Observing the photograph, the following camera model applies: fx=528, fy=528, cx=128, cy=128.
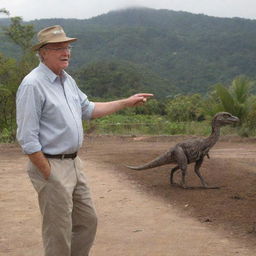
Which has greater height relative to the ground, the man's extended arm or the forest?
the man's extended arm

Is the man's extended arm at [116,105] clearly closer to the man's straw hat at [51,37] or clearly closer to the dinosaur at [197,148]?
the man's straw hat at [51,37]

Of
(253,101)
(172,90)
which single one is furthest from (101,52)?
(253,101)

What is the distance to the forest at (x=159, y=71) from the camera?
1593 centimetres

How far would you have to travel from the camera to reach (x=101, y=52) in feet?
213

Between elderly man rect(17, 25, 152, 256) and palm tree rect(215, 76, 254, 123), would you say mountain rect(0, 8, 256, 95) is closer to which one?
palm tree rect(215, 76, 254, 123)

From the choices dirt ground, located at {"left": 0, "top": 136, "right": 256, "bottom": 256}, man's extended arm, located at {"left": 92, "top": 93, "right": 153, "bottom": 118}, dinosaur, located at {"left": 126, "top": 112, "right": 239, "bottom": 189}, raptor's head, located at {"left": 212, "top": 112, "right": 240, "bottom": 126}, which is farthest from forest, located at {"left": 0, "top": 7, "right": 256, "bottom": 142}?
man's extended arm, located at {"left": 92, "top": 93, "right": 153, "bottom": 118}

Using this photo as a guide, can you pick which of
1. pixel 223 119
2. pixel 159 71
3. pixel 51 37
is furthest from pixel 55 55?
pixel 159 71

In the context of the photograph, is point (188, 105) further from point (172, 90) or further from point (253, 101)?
point (172, 90)

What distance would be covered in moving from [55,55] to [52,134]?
0.53m

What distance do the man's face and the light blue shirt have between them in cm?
5

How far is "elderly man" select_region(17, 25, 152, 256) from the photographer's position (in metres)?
3.37

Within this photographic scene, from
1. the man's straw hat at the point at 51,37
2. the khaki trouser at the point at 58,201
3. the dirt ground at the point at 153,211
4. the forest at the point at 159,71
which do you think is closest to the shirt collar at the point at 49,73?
the man's straw hat at the point at 51,37

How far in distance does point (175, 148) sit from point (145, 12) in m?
103

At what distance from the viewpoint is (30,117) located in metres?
3.36
